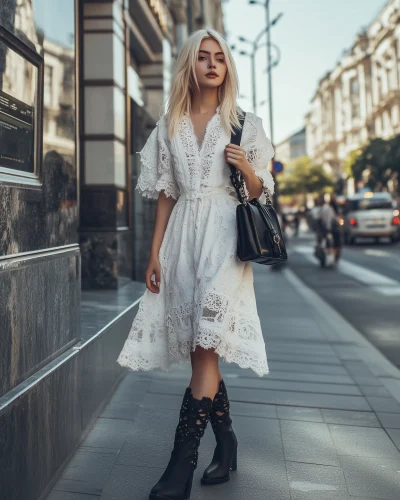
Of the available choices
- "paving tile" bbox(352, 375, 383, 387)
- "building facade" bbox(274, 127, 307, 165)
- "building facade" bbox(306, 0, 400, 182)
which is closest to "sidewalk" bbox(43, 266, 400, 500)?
"paving tile" bbox(352, 375, 383, 387)

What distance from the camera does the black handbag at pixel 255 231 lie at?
2.62 metres

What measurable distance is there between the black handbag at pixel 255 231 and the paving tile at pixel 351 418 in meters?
1.56

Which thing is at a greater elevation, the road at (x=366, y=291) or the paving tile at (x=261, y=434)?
the road at (x=366, y=291)

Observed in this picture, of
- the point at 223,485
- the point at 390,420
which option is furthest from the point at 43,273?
the point at 390,420

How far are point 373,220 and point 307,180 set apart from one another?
2564 inches

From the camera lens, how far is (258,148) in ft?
9.26

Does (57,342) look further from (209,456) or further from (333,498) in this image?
(333,498)

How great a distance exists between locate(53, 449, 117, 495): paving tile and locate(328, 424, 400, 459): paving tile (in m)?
1.16

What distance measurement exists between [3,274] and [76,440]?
120cm

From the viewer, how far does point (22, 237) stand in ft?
8.66

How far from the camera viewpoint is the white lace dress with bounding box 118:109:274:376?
267 centimetres

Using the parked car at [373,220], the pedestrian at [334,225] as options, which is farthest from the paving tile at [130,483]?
the parked car at [373,220]

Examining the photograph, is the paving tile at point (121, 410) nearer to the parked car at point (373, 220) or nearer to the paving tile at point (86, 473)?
the paving tile at point (86, 473)

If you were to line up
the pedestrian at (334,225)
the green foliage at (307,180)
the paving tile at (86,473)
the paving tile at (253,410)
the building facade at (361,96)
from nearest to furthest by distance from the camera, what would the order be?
1. the paving tile at (86,473)
2. the paving tile at (253,410)
3. the pedestrian at (334,225)
4. the building facade at (361,96)
5. the green foliage at (307,180)
